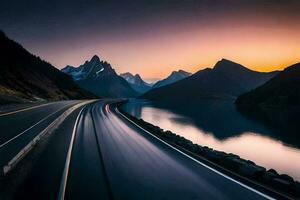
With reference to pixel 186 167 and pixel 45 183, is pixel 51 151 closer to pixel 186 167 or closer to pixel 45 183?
pixel 45 183

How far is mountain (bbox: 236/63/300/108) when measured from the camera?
13212 centimetres

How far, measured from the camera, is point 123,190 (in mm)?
7926

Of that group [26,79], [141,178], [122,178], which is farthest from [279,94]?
[122,178]

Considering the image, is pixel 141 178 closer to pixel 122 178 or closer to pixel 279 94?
pixel 122 178

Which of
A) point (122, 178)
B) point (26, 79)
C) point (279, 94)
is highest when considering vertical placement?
point (279, 94)

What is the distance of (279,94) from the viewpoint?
151 m

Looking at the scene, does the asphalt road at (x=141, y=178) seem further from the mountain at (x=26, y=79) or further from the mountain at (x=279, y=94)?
the mountain at (x=279, y=94)

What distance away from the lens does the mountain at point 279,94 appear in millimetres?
132125

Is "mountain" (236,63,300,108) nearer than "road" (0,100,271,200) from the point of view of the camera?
No

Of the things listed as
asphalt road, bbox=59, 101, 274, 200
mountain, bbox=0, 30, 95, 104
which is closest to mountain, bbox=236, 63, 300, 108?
mountain, bbox=0, 30, 95, 104

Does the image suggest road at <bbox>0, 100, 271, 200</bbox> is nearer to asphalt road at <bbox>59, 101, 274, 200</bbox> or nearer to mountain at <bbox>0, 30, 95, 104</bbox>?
asphalt road at <bbox>59, 101, 274, 200</bbox>

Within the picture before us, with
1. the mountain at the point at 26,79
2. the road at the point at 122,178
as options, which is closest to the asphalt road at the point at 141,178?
the road at the point at 122,178

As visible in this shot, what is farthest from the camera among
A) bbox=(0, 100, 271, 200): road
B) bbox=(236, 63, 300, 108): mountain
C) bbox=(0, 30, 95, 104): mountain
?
bbox=(236, 63, 300, 108): mountain

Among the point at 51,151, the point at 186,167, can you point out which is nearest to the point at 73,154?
the point at 51,151
